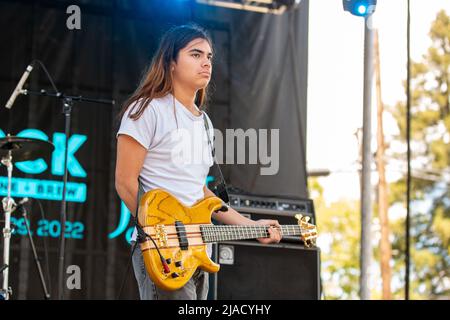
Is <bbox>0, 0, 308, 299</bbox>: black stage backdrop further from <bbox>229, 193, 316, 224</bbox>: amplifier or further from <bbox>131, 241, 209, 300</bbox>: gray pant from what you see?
<bbox>131, 241, 209, 300</bbox>: gray pant

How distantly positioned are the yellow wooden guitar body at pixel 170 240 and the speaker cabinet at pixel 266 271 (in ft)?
7.02

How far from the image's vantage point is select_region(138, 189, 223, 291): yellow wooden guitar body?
290 cm

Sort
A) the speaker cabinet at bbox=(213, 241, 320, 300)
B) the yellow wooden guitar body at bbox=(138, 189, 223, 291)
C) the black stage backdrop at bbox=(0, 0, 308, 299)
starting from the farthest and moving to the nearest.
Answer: the black stage backdrop at bbox=(0, 0, 308, 299), the speaker cabinet at bbox=(213, 241, 320, 300), the yellow wooden guitar body at bbox=(138, 189, 223, 291)

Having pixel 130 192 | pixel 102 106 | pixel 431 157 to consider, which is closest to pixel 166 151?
pixel 130 192

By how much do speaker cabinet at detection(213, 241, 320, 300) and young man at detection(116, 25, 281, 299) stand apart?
1.93 m

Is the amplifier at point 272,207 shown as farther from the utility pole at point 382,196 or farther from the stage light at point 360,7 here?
the utility pole at point 382,196

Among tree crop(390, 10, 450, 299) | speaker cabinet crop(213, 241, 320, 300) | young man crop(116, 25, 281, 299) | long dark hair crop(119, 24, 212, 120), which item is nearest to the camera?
young man crop(116, 25, 281, 299)

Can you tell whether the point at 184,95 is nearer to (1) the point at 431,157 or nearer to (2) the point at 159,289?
(2) the point at 159,289

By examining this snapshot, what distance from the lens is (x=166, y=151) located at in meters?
Result: 3.06

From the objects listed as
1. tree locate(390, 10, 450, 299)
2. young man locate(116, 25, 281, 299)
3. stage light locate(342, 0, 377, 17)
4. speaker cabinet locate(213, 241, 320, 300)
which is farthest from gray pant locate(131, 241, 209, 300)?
tree locate(390, 10, 450, 299)

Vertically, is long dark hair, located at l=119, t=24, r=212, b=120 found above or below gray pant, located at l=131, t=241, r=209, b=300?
above

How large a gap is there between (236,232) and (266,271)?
6.88ft

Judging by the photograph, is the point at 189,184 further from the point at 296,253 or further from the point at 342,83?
the point at 342,83
